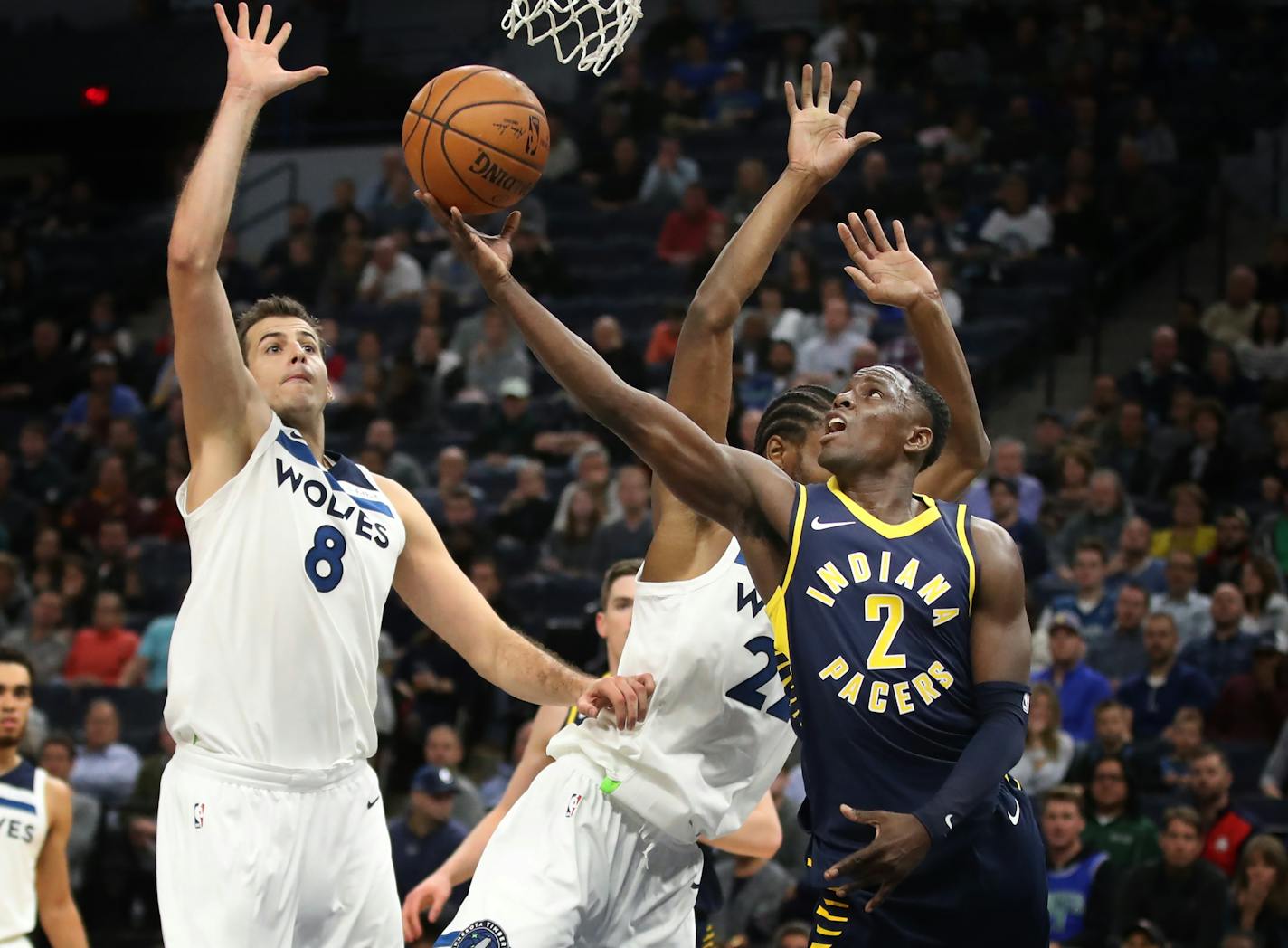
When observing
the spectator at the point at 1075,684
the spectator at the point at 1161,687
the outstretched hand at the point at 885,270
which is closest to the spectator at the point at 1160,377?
the spectator at the point at 1161,687

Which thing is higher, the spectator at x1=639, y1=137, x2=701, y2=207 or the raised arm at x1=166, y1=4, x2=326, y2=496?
the raised arm at x1=166, y1=4, x2=326, y2=496

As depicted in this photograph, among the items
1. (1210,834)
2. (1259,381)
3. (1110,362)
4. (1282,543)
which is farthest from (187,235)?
(1110,362)

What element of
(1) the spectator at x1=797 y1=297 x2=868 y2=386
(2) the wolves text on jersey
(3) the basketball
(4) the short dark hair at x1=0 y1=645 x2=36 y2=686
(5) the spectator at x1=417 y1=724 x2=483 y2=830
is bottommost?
(5) the spectator at x1=417 y1=724 x2=483 y2=830

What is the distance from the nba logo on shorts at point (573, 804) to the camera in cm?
496

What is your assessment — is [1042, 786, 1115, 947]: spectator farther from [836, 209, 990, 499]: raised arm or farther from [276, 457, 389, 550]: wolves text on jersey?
[276, 457, 389, 550]: wolves text on jersey

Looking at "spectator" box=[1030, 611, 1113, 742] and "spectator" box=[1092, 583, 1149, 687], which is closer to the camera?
"spectator" box=[1030, 611, 1113, 742]

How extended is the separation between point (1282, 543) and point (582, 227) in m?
7.75

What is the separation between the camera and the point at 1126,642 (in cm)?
1048

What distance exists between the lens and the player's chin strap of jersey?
3918 millimetres

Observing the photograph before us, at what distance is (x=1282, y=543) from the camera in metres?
11.1

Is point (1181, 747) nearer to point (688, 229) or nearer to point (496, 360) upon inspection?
point (496, 360)

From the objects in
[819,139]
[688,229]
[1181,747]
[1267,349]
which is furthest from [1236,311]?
[819,139]

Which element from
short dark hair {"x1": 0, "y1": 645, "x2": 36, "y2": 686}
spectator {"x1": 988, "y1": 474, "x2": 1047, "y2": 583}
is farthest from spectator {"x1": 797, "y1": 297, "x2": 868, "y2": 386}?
short dark hair {"x1": 0, "y1": 645, "x2": 36, "y2": 686}

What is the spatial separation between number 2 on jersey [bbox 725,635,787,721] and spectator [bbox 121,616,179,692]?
8132 millimetres
